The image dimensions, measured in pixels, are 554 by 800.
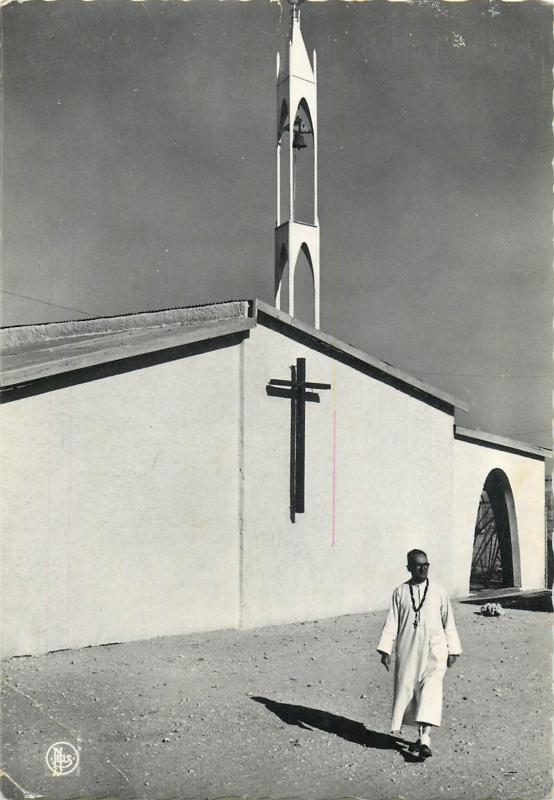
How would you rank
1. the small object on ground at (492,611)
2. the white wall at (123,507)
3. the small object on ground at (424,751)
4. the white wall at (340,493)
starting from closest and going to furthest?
the small object on ground at (424,751) → the white wall at (123,507) → the white wall at (340,493) → the small object on ground at (492,611)

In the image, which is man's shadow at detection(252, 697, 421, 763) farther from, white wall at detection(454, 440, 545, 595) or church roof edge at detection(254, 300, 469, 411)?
white wall at detection(454, 440, 545, 595)

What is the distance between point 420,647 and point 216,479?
5097 millimetres

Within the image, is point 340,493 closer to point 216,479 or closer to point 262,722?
point 216,479

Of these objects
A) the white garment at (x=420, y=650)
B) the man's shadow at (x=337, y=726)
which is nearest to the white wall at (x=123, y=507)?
the man's shadow at (x=337, y=726)

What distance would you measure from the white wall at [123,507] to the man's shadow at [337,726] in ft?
8.88

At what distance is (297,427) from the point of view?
12328 mm

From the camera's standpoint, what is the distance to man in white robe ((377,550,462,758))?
6.60 metres

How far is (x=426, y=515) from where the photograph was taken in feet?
46.6

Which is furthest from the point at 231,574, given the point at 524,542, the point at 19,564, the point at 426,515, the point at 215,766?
the point at 524,542

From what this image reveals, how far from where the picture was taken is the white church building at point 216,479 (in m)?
9.62

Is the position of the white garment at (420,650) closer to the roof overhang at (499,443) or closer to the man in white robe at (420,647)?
the man in white robe at (420,647)

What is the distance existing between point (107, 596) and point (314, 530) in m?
3.54

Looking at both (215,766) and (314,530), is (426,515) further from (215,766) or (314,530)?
(215,766)

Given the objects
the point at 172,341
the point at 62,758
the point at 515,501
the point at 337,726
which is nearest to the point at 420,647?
the point at 337,726
